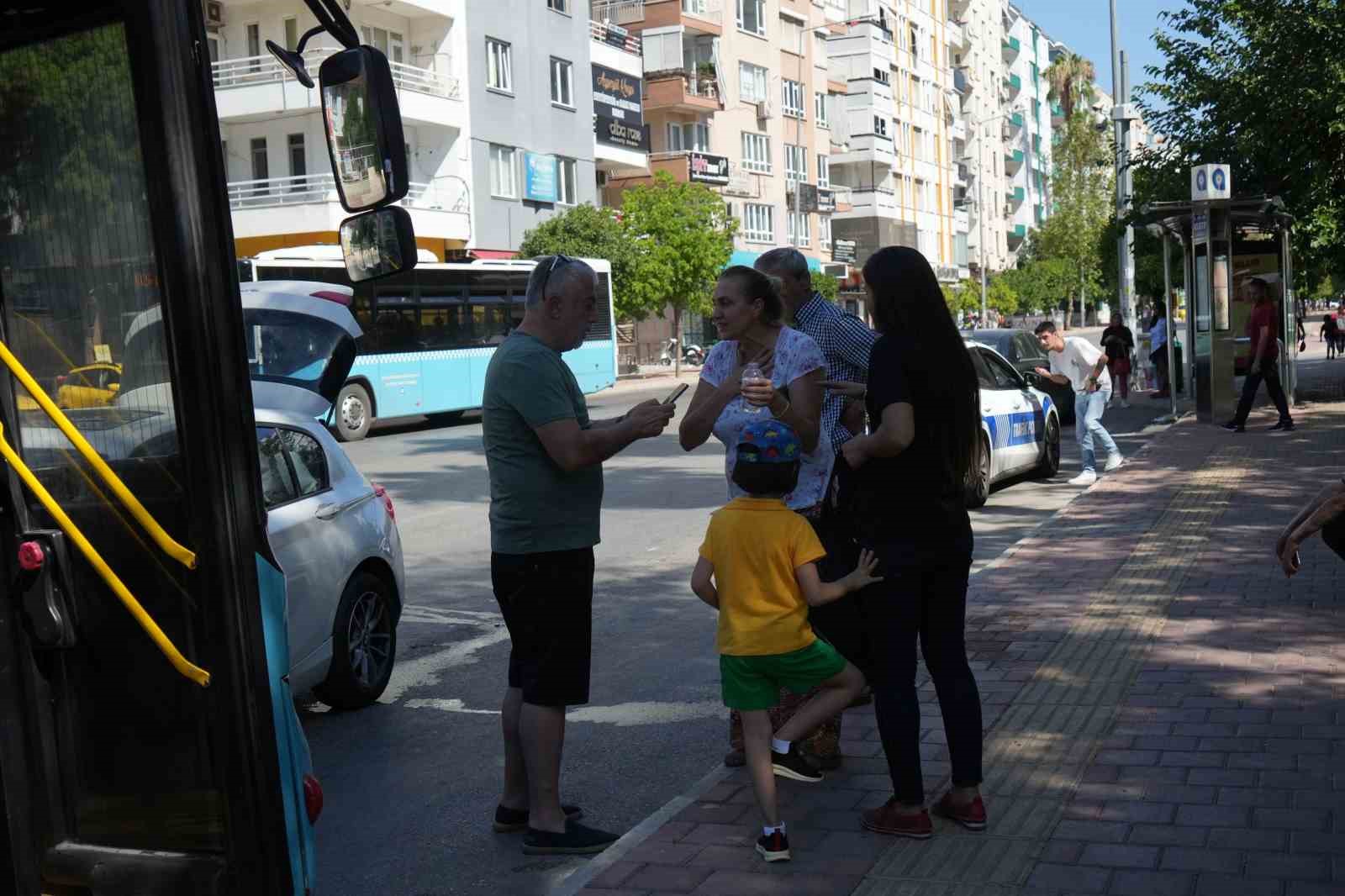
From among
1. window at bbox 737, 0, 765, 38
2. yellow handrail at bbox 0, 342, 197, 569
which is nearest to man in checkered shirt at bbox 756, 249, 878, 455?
yellow handrail at bbox 0, 342, 197, 569

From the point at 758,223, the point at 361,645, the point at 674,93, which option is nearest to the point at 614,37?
the point at 674,93

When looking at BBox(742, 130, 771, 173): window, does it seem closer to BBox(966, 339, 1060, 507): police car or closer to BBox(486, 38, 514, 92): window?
BBox(486, 38, 514, 92): window

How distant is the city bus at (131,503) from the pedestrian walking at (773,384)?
2325 mm

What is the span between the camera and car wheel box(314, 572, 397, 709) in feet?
23.1

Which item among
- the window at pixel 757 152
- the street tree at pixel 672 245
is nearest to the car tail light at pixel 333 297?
the street tree at pixel 672 245

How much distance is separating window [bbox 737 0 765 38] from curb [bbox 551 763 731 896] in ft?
199

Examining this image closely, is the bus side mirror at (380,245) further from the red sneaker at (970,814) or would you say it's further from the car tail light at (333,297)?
the red sneaker at (970,814)

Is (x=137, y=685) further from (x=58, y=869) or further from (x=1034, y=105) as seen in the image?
(x=1034, y=105)

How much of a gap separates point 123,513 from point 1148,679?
4.85 m

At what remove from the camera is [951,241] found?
9544cm

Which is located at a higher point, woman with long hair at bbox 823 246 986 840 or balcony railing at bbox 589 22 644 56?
balcony railing at bbox 589 22 644 56

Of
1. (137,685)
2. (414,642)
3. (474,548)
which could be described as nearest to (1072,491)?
(474,548)

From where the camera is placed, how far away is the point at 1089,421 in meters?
15.3

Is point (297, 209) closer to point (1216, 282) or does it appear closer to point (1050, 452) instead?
point (1216, 282)
